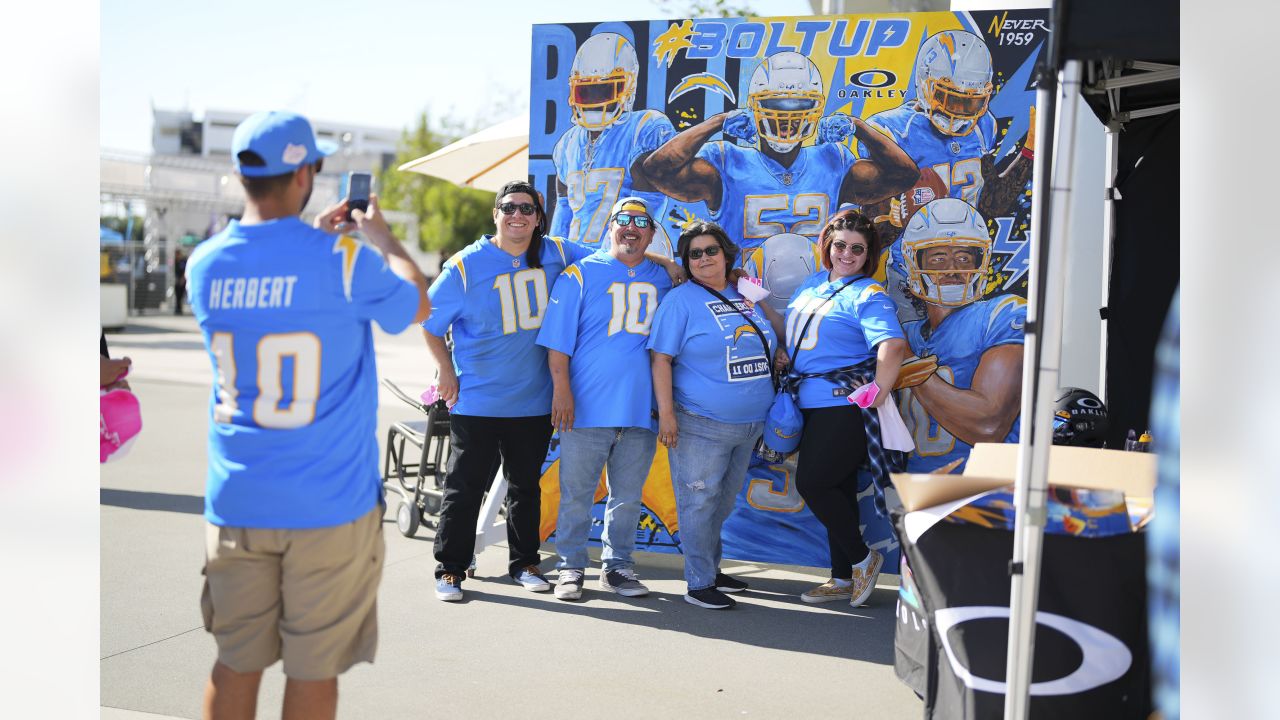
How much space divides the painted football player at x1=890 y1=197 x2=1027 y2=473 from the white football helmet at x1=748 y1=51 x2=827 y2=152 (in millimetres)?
775

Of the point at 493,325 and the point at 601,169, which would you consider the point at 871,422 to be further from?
the point at 601,169

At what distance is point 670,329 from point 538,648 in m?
1.60

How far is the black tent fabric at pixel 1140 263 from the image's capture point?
5.22 metres

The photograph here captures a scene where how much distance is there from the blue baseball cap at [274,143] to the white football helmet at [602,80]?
136 inches

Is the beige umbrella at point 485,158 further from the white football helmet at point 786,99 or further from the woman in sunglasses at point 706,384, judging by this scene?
the woman in sunglasses at point 706,384

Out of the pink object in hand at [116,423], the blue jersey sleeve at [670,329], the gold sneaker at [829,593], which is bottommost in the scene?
the gold sneaker at [829,593]

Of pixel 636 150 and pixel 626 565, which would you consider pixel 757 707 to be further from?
pixel 636 150

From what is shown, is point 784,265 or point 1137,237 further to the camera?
point 784,265

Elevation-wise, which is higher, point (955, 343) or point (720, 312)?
point (720, 312)

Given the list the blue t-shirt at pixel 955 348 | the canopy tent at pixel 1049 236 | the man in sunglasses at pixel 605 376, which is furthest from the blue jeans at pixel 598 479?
the canopy tent at pixel 1049 236

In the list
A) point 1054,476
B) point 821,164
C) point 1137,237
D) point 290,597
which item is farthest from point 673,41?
point 290,597

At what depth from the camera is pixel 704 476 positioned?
17.8ft

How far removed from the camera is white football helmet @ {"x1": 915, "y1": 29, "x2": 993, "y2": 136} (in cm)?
569
